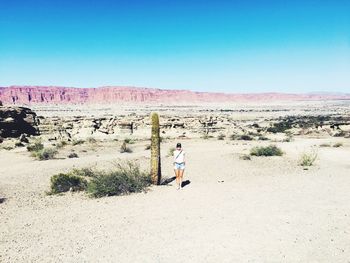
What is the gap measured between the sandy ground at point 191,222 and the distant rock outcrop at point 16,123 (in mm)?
20727

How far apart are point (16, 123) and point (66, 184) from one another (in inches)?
1015

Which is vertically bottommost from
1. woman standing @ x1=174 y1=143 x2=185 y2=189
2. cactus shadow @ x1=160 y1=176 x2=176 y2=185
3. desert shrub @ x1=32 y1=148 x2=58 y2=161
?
desert shrub @ x1=32 y1=148 x2=58 y2=161

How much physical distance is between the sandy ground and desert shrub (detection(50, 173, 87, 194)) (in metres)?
0.66

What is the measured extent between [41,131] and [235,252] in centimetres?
3669

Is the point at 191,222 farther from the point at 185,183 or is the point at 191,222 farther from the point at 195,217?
the point at 185,183

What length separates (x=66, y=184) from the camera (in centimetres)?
1491

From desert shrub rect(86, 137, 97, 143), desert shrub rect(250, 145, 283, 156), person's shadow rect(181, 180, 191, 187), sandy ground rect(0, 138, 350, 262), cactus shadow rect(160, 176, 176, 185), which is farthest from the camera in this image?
desert shrub rect(86, 137, 97, 143)

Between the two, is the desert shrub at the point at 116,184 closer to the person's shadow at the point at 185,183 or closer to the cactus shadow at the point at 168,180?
the cactus shadow at the point at 168,180

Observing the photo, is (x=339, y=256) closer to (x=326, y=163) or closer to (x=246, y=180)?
(x=246, y=180)

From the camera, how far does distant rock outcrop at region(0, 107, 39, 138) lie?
3666 cm

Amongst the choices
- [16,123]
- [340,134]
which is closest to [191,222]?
[16,123]

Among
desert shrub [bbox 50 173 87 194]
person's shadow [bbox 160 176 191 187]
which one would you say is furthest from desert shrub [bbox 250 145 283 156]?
desert shrub [bbox 50 173 87 194]

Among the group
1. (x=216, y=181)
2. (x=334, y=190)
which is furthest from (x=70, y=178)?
(x=334, y=190)

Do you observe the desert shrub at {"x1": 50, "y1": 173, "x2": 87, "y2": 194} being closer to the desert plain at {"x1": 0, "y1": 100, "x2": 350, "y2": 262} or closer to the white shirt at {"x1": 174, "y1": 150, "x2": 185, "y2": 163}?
the desert plain at {"x1": 0, "y1": 100, "x2": 350, "y2": 262}
